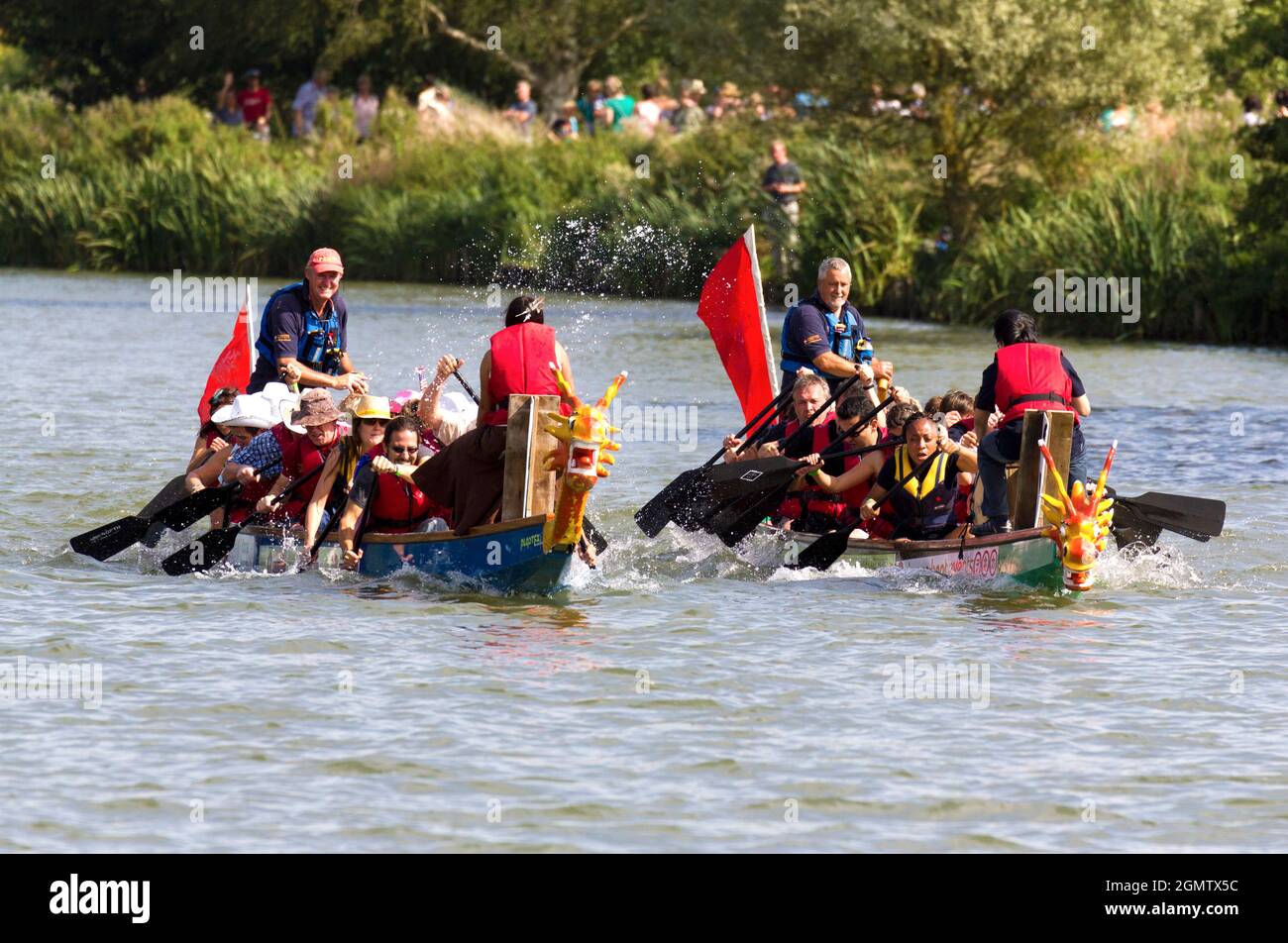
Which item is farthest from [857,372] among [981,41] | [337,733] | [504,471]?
[981,41]

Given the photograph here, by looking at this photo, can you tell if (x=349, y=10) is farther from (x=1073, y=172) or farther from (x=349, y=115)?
(x=1073, y=172)

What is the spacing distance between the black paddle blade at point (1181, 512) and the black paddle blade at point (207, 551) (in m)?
5.06

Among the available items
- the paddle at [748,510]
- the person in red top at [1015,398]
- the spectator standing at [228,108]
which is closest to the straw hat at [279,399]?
the paddle at [748,510]

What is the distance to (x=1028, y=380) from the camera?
1184cm

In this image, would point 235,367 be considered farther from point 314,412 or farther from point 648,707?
point 648,707

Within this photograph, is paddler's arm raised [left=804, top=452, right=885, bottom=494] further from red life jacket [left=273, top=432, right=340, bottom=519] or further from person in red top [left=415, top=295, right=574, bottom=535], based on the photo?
red life jacket [left=273, top=432, right=340, bottom=519]

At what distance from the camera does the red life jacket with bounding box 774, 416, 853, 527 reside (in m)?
13.1

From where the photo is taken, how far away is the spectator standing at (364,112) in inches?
1492

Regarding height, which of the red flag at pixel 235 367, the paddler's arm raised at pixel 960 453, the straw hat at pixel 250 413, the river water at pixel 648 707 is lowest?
the river water at pixel 648 707

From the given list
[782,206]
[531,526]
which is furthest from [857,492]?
[782,206]

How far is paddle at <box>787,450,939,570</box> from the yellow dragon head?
110 cm

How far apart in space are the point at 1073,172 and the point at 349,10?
55.6ft
